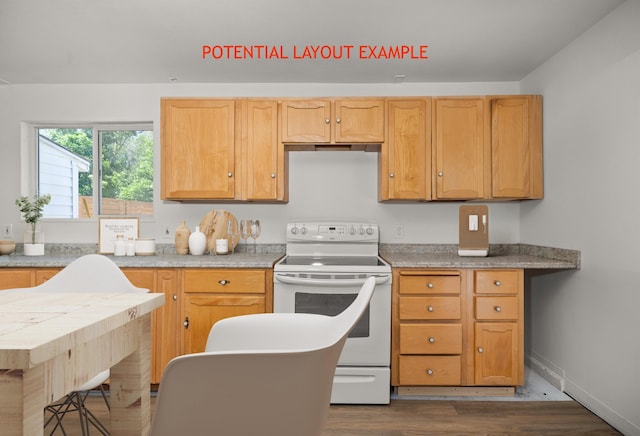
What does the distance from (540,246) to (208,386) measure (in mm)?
2879

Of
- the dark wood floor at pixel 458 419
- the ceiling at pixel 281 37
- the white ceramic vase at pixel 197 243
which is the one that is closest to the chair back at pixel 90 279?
the dark wood floor at pixel 458 419

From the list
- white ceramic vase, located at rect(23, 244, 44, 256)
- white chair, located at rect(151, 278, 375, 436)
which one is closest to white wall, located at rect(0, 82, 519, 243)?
white ceramic vase, located at rect(23, 244, 44, 256)

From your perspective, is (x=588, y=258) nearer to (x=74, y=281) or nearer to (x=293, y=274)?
(x=293, y=274)

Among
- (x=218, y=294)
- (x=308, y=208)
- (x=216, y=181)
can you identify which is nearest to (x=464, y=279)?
(x=308, y=208)

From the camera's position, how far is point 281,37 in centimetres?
267

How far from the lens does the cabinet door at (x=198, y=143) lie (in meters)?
3.13

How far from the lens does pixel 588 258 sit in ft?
8.50

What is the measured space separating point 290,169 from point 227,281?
1133 mm

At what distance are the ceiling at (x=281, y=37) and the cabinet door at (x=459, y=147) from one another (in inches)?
12.1

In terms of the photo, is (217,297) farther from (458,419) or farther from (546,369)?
(546,369)

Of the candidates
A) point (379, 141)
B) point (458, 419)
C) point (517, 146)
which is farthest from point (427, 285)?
point (517, 146)

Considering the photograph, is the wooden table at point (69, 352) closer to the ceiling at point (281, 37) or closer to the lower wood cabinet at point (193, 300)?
the lower wood cabinet at point (193, 300)

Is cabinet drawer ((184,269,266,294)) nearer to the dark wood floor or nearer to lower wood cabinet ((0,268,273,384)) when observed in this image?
lower wood cabinet ((0,268,273,384))
